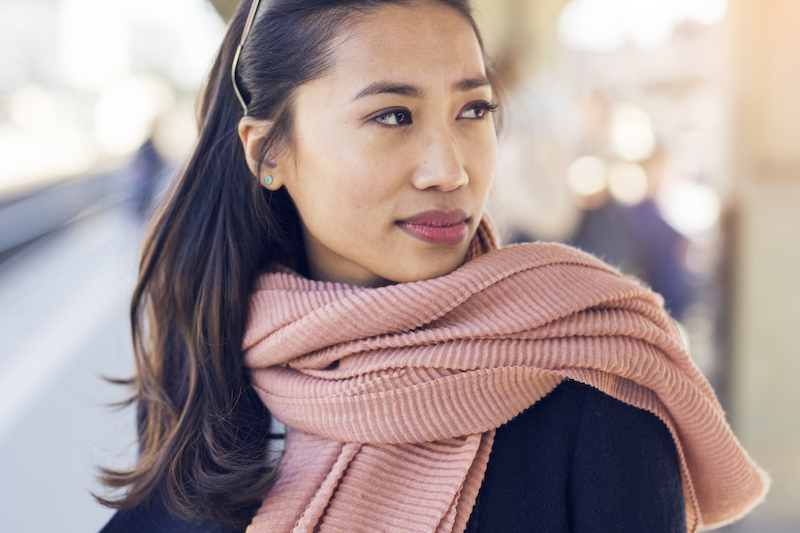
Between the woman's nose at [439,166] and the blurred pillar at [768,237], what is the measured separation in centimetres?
260

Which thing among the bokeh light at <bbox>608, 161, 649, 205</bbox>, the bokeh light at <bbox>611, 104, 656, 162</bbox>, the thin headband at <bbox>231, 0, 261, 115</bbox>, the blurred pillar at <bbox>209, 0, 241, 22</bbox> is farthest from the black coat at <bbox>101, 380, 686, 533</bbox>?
the bokeh light at <bbox>611, 104, 656, 162</bbox>

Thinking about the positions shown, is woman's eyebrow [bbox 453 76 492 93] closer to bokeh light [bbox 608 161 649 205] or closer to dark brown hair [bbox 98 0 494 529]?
dark brown hair [bbox 98 0 494 529]

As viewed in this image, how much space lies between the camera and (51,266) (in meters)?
5.95

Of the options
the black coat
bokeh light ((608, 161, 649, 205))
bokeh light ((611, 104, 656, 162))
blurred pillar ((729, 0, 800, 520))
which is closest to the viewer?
the black coat

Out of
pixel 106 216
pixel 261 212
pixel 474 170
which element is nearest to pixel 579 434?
pixel 474 170

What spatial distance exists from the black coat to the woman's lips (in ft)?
0.96

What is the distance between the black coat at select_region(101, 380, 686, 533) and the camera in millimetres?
906

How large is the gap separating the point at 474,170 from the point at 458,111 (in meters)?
0.10

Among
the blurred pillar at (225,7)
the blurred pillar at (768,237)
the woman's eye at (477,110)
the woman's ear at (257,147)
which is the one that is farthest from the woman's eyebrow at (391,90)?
the blurred pillar at (768,237)

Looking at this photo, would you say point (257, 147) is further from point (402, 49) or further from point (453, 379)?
point (453, 379)

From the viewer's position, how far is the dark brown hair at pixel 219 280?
1.04 m

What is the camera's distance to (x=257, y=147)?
3.73 feet

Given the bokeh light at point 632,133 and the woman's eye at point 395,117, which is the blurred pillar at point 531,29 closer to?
the bokeh light at point 632,133

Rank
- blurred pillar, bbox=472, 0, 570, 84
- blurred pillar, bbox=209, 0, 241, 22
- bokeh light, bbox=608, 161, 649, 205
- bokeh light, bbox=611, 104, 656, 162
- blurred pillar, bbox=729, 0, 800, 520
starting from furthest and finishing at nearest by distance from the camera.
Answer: blurred pillar, bbox=472, 0, 570, 84, bokeh light, bbox=611, 104, 656, 162, bokeh light, bbox=608, 161, 649, 205, blurred pillar, bbox=729, 0, 800, 520, blurred pillar, bbox=209, 0, 241, 22
